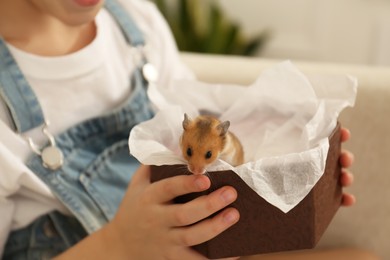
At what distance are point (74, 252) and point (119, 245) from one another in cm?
6

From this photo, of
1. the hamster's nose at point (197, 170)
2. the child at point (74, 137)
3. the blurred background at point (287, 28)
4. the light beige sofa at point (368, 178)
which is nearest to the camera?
the hamster's nose at point (197, 170)

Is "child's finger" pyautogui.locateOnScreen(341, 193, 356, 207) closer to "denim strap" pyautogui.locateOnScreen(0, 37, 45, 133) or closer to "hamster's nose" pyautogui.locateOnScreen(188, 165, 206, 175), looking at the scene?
"hamster's nose" pyautogui.locateOnScreen(188, 165, 206, 175)

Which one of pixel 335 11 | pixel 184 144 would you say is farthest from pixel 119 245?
pixel 335 11

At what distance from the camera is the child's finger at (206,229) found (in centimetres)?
55

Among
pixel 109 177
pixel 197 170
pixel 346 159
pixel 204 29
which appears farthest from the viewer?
pixel 204 29

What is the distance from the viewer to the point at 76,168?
0.75 metres

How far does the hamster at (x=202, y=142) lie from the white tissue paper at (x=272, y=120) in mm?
14

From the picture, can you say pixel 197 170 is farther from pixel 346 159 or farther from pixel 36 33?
pixel 36 33

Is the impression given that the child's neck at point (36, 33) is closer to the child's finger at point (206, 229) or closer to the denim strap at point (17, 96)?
the denim strap at point (17, 96)

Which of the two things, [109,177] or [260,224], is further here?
[109,177]

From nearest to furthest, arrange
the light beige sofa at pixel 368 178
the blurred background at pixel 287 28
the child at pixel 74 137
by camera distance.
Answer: the child at pixel 74 137 → the light beige sofa at pixel 368 178 → the blurred background at pixel 287 28

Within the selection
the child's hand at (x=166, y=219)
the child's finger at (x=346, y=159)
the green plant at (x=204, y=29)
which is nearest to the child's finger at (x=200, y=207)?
the child's hand at (x=166, y=219)

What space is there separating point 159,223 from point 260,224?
0.33 ft

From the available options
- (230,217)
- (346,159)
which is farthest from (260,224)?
(346,159)
